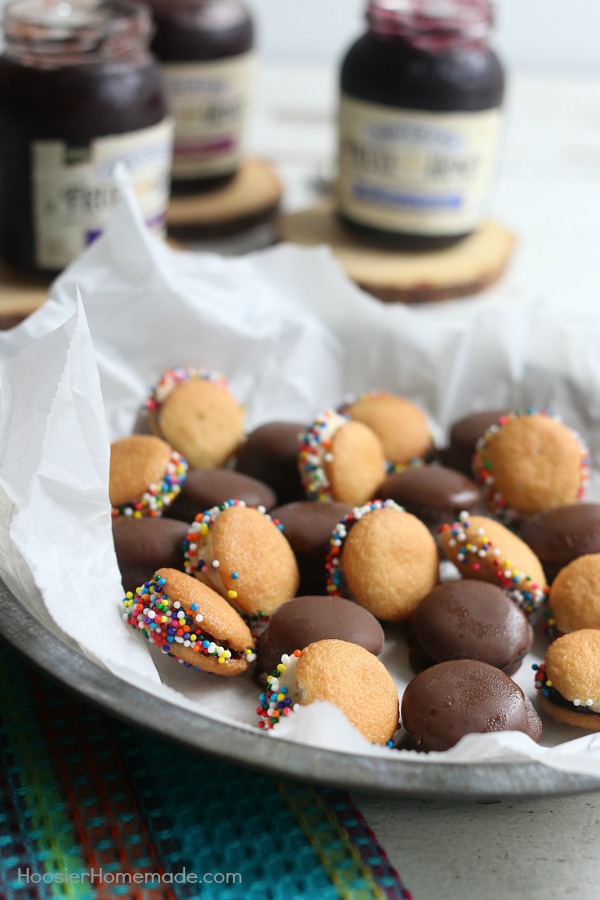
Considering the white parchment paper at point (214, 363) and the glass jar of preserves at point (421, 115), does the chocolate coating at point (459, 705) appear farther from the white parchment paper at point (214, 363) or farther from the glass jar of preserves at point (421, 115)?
the glass jar of preserves at point (421, 115)

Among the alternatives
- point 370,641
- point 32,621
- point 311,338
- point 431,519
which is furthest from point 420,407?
point 32,621

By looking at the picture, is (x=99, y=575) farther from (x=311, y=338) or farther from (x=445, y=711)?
(x=311, y=338)

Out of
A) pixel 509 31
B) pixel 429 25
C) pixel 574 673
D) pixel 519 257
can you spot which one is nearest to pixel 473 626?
pixel 574 673

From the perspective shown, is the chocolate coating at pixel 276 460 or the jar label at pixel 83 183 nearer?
the chocolate coating at pixel 276 460

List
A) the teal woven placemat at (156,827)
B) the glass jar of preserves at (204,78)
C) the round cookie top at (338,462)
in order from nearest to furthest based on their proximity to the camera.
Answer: the teal woven placemat at (156,827) → the round cookie top at (338,462) → the glass jar of preserves at (204,78)

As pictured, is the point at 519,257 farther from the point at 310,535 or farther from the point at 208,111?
the point at 310,535

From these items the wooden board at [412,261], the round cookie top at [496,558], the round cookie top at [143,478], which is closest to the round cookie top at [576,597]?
the round cookie top at [496,558]
